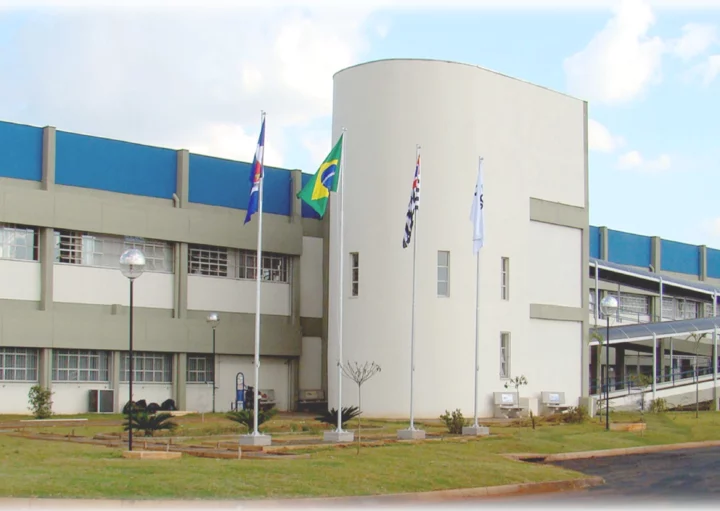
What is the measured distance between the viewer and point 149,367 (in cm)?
4406

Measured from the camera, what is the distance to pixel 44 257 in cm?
4034

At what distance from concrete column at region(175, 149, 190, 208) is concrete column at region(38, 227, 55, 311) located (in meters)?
6.40

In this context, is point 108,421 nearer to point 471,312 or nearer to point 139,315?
point 139,315

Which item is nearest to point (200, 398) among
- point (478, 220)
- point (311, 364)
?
point (311, 364)

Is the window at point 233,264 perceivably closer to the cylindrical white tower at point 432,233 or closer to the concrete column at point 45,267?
the cylindrical white tower at point 432,233

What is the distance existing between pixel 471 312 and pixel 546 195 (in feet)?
25.1

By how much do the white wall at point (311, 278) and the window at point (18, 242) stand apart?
1348 cm

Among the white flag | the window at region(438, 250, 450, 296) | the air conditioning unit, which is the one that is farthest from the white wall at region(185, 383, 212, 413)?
the white flag

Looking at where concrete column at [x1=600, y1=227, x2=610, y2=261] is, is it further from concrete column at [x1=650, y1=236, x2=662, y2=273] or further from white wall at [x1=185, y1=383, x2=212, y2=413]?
white wall at [x1=185, y1=383, x2=212, y2=413]

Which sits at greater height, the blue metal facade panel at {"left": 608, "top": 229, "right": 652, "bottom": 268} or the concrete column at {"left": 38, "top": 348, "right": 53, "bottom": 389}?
the blue metal facade panel at {"left": 608, "top": 229, "right": 652, "bottom": 268}

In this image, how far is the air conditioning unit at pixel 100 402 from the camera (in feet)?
136

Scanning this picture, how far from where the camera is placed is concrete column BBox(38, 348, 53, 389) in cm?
4012

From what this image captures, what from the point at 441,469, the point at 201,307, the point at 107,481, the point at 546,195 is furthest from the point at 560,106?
the point at 107,481

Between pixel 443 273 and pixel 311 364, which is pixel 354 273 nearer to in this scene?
pixel 443 273
